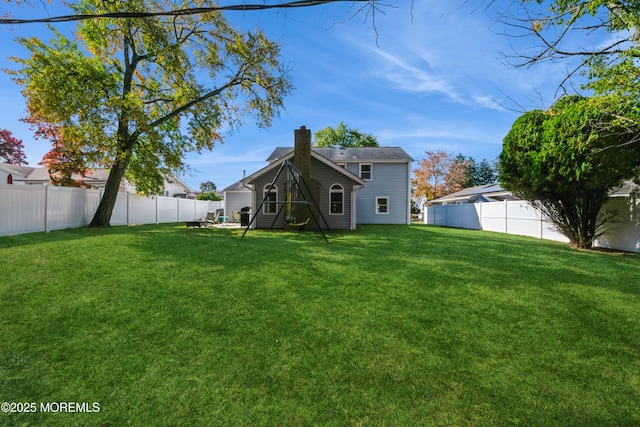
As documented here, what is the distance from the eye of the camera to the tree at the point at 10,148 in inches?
1594

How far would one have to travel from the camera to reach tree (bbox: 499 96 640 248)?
776 cm

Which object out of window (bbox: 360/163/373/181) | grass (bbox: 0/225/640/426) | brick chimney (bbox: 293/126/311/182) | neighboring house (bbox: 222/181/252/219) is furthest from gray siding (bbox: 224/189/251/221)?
grass (bbox: 0/225/640/426)

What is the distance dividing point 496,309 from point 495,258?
11.1 feet

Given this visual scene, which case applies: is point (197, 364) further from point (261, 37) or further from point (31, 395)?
point (261, 37)

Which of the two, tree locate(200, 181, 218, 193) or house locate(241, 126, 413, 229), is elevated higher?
tree locate(200, 181, 218, 193)

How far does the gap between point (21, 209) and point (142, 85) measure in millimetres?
7331

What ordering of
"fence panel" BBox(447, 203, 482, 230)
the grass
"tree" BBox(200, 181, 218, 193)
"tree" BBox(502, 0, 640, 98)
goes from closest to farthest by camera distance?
1. the grass
2. "tree" BBox(502, 0, 640, 98)
3. "fence panel" BBox(447, 203, 482, 230)
4. "tree" BBox(200, 181, 218, 193)

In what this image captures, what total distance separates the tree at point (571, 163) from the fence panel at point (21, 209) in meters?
14.1

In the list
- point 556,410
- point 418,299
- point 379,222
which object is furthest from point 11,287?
point 379,222

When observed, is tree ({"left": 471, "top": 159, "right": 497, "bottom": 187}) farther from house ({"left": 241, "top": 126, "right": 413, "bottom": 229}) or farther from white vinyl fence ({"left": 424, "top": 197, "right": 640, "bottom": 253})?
house ({"left": 241, "top": 126, "right": 413, "bottom": 229})

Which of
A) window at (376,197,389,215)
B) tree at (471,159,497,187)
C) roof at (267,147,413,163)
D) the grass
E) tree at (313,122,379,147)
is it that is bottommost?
the grass

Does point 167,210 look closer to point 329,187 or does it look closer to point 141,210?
point 141,210

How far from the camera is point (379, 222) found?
69.3 feet

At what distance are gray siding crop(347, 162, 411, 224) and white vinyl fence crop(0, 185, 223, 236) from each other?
45.8 feet
